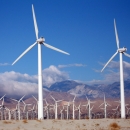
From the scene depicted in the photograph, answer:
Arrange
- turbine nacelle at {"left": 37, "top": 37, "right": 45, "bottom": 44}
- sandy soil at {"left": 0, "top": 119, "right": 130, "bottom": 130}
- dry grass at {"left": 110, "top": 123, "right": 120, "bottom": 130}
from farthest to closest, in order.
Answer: turbine nacelle at {"left": 37, "top": 37, "right": 45, "bottom": 44} → dry grass at {"left": 110, "top": 123, "right": 120, "bottom": 130} → sandy soil at {"left": 0, "top": 119, "right": 130, "bottom": 130}

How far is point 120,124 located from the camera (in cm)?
8888

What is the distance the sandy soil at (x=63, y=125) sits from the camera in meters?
75.8

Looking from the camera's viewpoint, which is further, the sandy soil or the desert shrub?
the desert shrub

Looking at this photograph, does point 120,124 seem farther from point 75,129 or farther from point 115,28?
point 115,28

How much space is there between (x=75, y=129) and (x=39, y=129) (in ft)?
28.6

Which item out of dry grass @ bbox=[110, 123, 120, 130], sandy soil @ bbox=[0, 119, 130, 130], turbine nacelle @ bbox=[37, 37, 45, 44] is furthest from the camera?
turbine nacelle @ bbox=[37, 37, 45, 44]

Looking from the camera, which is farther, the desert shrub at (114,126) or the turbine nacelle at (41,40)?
the turbine nacelle at (41,40)

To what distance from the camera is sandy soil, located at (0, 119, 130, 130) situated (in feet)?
249

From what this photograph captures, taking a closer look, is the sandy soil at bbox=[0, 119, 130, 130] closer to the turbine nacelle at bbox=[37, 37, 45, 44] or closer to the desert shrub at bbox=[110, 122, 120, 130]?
the desert shrub at bbox=[110, 122, 120, 130]

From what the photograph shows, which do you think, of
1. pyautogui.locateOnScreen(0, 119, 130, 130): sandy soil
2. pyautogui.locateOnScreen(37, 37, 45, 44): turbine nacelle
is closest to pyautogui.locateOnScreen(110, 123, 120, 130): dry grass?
pyautogui.locateOnScreen(0, 119, 130, 130): sandy soil

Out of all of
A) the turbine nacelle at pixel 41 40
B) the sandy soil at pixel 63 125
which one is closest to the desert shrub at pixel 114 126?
the sandy soil at pixel 63 125

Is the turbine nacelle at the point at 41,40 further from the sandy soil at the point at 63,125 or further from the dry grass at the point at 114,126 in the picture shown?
the dry grass at the point at 114,126

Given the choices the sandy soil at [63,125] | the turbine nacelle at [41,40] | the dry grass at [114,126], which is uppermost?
the turbine nacelle at [41,40]

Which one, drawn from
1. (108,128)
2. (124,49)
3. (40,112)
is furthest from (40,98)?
(124,49)
